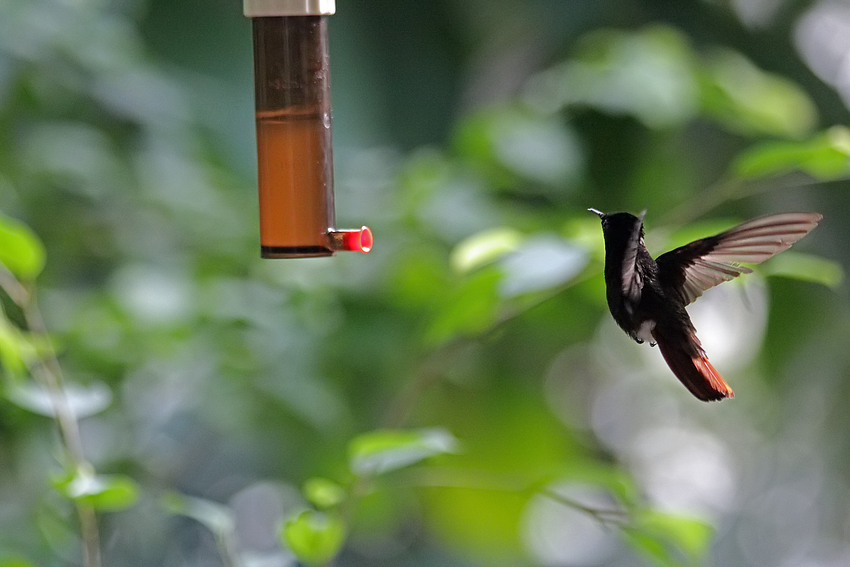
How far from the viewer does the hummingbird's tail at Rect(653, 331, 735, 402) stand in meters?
1.02

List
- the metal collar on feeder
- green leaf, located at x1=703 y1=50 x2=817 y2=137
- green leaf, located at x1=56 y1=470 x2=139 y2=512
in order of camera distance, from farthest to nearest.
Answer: green leaf, located at x1=703 y1=50 x2=817 y2=137 < the metal collar on feeder < green leaf, located at x1=56 y1=470 x2=139 y2=512

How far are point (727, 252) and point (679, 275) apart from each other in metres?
0.10

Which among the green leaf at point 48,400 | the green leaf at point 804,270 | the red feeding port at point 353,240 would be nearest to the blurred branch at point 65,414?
the green leaf at point 48,400

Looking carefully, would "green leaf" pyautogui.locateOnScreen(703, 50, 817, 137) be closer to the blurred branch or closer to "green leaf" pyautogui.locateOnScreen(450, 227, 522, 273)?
"green leaf" pyautogui.locateOnScreen(450, 227, 522, 273)

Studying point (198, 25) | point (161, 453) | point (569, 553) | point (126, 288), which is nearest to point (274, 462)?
point (161, 453)

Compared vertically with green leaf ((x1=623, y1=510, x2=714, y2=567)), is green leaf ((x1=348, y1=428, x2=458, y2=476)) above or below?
above

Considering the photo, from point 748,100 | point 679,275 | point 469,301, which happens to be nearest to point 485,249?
point 469,301

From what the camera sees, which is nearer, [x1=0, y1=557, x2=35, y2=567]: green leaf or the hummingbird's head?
the hummingbird's head

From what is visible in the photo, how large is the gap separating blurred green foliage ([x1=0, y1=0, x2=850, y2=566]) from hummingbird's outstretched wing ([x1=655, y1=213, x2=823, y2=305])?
122 mm

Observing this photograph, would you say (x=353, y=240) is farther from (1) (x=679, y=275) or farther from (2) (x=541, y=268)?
(1) (x=679, y=275)

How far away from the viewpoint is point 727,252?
107 cm

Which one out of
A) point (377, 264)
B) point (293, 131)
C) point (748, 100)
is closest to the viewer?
point (293, 131)

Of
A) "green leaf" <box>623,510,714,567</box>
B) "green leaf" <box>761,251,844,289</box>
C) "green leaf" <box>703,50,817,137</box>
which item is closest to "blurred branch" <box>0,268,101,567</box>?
"green leaf" <box>623,510,714,567</box>

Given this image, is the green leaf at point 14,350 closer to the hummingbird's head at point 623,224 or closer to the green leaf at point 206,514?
the green leaf at point 206,514
